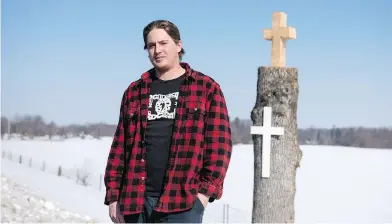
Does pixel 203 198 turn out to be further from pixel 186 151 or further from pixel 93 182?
pixel 93 182

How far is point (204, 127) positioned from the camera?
2.66 meters

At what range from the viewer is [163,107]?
8.83 feet

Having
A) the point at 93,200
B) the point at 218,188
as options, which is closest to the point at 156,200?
the point at 218,188

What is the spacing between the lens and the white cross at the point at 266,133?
5.48 meters

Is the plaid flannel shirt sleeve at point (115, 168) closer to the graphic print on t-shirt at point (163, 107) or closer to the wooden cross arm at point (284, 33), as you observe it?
the graphic print on t-shirt at point (163, 107)

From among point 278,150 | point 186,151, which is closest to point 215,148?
point 186,151

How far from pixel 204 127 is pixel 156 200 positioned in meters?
0.42

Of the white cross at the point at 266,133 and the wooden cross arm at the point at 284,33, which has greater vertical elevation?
the wooden cross arm at the point at 284,33

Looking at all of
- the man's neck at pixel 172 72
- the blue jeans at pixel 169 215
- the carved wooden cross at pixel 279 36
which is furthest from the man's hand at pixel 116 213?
the carved wooden cross at pixel 279 36

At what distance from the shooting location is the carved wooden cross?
211 inches

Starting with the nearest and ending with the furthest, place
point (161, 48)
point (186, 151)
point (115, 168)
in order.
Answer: point (186, 151), point (161, 48), point (115, 168)

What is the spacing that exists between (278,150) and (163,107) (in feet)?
9.76

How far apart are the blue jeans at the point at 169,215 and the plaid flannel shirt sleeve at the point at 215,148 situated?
3.5 inches

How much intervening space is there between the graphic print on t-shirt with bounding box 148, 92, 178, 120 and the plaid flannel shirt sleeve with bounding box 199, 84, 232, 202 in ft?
0.57
